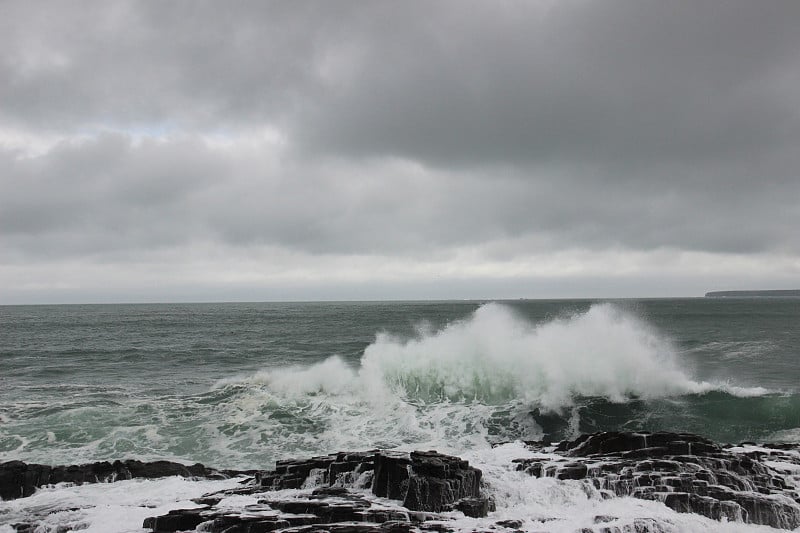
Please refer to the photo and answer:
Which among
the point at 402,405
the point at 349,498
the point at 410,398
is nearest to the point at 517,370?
the point at 410,398

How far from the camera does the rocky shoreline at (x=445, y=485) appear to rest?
8.77 m

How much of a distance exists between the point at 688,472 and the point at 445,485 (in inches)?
194

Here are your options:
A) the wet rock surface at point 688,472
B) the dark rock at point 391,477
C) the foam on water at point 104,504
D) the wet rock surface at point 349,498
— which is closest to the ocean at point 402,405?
the foam on water at point 104,504

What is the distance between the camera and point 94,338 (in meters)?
53.8

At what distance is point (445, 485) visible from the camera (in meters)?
9.80

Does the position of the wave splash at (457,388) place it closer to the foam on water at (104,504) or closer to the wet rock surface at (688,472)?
the wet rock surface at (688,472)

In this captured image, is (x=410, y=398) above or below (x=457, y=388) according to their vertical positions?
below

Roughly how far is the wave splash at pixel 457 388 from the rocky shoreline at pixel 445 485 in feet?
17.3

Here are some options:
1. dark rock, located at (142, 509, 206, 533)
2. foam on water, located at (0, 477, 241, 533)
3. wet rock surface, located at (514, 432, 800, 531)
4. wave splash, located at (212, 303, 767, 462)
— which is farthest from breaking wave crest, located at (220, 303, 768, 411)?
dark rock, located at (142, 509, 206, 533)

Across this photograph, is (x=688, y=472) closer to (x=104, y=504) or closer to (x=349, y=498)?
(x=349, y=498)

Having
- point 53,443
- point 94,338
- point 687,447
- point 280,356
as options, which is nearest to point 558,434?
point 687,447

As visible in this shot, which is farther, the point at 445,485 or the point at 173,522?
the point at 445,485

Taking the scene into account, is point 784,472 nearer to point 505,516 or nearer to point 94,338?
point 505,516

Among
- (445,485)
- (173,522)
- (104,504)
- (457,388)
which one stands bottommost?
(457,388)
